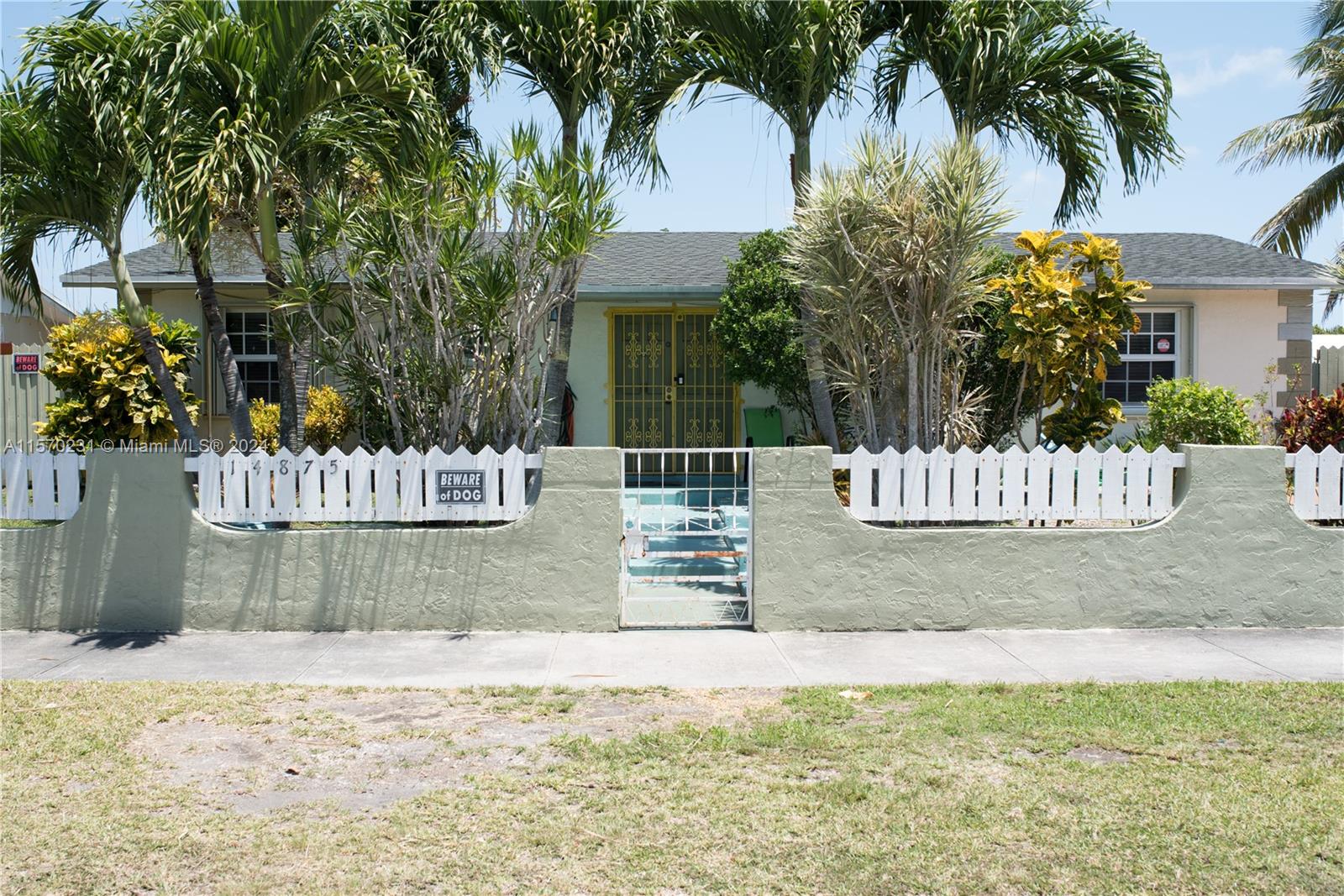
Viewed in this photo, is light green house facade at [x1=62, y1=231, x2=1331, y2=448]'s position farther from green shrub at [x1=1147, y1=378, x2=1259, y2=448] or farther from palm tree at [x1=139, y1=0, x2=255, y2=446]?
palm tree at [x1=139, y1=0, x2=255, y2=446]

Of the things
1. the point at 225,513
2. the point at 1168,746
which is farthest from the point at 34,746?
the point at 1168,746

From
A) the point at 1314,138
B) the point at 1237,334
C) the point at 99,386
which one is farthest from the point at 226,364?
the point at 1314,138

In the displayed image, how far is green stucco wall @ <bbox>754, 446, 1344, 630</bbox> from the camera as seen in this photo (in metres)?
7.54

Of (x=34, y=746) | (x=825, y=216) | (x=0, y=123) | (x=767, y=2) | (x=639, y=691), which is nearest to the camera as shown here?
(x=34, y=746)

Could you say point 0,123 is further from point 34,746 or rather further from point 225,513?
point 34,746

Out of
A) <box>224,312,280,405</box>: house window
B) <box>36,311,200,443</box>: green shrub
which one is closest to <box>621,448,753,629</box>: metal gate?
<box>36,311,200,443</box>: green shrub

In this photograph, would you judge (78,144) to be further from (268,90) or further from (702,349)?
(702,349)

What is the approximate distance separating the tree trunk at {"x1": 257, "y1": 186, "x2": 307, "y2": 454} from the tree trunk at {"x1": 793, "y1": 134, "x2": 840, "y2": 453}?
4516mm

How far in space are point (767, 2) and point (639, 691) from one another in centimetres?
628

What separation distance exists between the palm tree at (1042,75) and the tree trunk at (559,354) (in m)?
3.23

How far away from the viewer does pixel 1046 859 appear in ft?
12.3

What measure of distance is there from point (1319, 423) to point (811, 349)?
452 centimetres

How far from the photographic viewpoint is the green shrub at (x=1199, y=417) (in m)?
9.25

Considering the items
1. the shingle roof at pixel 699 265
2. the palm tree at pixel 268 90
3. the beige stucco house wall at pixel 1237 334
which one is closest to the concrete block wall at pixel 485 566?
the palm tree at pixel 268 90
